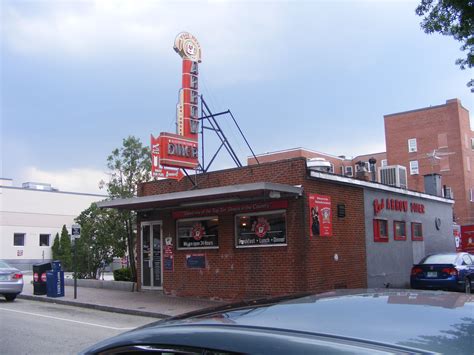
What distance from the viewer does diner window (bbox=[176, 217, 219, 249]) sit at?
56.4ft

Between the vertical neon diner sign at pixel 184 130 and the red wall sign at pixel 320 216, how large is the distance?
463 cm

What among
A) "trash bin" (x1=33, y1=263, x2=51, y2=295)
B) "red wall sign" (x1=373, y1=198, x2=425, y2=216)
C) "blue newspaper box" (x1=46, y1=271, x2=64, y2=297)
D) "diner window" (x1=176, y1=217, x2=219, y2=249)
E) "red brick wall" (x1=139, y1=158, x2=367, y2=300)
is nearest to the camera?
"red brick wall" (x1=139, y1=158, x2=367, y2=300)

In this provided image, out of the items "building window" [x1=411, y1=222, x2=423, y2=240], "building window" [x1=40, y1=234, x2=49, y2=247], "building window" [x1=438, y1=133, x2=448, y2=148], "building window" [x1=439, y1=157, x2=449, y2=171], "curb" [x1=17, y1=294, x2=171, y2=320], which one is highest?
"building window" [x1=438, y1=133, x2=448, y2=148]

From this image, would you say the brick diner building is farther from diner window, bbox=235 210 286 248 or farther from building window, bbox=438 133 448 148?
building window, bbox=438 133 448 148

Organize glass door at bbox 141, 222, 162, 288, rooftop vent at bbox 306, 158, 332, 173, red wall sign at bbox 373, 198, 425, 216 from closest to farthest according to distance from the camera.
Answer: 1. rooftop vent at bbox 306, 158, 332, 173
2. red wall sign at bbox 373, 198, 425, 216
3. glass door at bbox 141, 222, 162, 288

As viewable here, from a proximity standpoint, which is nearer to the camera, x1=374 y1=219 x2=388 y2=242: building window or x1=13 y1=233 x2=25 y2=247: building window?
x1=374 y1=219 x2=388 y2=242: building window

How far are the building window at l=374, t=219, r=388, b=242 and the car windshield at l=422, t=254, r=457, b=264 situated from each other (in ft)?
5.76

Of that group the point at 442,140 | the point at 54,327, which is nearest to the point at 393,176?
the point at 54,327

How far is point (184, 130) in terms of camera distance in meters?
19.2

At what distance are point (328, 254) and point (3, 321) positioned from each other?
362 inches

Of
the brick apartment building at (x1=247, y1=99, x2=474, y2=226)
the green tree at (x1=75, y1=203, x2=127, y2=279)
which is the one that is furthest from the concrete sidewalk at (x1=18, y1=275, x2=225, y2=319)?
the brick apartment building at (x1=247, y1=99, x2=474, y2=226)

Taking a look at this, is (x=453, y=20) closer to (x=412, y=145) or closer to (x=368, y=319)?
(x=368, y=319)

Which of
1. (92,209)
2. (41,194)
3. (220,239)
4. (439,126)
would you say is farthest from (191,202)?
(439,126)

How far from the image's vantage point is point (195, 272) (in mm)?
17484
